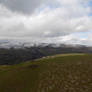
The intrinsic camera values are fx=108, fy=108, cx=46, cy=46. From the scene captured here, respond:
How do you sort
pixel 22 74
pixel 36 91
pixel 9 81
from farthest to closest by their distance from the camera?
pixel 22 74 → pixel 9 81 → pixel 36 91

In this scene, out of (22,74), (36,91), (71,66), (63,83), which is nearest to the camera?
(36,91)

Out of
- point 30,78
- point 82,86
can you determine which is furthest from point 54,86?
point 30,78

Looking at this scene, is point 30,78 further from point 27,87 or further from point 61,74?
point 61,74

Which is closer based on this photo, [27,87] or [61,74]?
[27,87]

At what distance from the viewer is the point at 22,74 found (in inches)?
1428

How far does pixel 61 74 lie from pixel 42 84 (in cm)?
756

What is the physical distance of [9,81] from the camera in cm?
3253

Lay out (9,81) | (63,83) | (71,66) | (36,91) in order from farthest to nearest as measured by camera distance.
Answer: (71,66)
(9,81)
(63,83)
(36,91)

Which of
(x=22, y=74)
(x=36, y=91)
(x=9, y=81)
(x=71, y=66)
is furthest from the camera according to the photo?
(x=71, y=66)

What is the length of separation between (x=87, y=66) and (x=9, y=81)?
85.4ft

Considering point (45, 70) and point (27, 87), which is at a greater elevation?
point (45, 70)

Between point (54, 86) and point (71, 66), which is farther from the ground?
point (71, 66)

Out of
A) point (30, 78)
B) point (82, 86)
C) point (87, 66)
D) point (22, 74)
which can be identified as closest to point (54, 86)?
point (82, 86)

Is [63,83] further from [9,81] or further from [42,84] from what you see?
[9,81]
